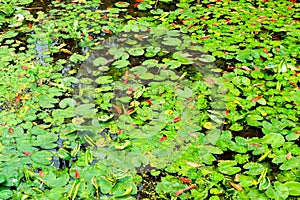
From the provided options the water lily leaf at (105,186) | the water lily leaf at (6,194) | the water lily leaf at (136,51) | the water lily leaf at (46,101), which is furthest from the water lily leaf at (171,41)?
the water lily leaf at (6,194)

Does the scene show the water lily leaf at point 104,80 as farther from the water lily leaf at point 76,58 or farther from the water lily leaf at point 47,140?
the water lily leaf at point 47,140

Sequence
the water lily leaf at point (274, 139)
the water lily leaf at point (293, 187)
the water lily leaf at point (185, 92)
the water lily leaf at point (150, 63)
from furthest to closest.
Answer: the water lily leaf at point (150, 63)
the water lily leaf at point (185, 92)
the water lily leaf at point (274, 139)
the water lily leaf at point (293, 187)

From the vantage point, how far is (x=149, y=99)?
265cm

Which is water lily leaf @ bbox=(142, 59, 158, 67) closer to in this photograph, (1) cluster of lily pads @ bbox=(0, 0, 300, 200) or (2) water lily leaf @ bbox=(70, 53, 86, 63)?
(1) cluster of lily pads @ bbox=(0, 0, 300, 200)

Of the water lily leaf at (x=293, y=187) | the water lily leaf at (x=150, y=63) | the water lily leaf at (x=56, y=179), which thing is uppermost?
the water lily leaf at (x=150, y=63)

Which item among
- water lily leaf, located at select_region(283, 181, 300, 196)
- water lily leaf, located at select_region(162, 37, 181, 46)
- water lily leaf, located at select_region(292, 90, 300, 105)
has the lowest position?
water lily leaf, located at select_region(283, 181, 300, 196)

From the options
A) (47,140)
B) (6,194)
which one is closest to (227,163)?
(47,140)

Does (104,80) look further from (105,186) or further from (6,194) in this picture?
(6,194)

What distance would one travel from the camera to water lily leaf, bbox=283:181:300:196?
1.97m

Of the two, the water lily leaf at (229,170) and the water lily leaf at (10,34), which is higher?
the water lily leaf at (10,34)

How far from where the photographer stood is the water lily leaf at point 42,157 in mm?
2178

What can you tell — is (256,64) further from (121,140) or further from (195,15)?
(121,140)

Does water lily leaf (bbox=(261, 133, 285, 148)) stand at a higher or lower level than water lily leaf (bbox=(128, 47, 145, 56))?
lower

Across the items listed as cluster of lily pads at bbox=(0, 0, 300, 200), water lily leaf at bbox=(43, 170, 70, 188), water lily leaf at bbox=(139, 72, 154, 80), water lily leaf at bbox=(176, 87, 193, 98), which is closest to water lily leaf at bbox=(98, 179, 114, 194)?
cluster of lily pads at bbox=(0, 0, 300, 200)
